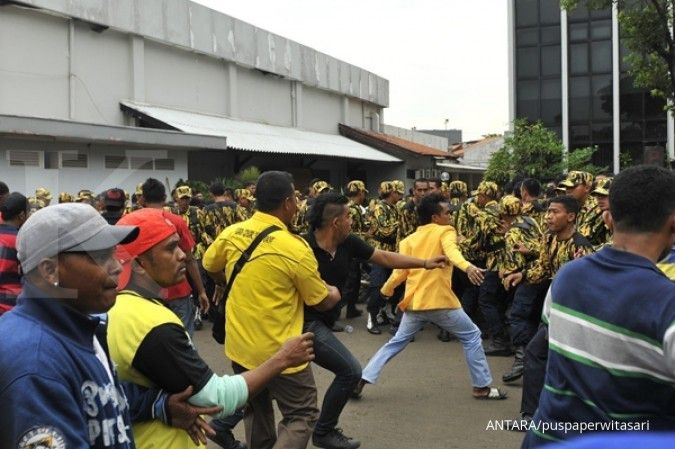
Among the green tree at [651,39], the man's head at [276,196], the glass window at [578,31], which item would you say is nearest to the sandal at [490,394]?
the man's head at [276,196]

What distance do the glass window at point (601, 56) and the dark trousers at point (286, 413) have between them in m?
27.6

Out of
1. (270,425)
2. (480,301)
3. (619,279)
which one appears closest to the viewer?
(619,279)

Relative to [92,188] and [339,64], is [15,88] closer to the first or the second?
[92,188]

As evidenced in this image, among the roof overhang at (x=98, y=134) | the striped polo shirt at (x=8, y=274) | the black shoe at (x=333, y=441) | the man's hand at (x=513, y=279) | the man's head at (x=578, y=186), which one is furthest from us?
the roof overhang at (x=98, y=134)

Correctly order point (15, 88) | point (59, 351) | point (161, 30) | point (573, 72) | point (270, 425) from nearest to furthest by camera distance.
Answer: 1. point (59, 351)
2. point (270, 425)
3. point (15, 88)
4. point (161, 30)
5. point (573, 72)

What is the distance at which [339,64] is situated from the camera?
98.0 feet

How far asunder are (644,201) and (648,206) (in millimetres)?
22

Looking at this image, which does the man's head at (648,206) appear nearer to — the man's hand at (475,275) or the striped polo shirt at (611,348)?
the striped polo shirt at (611,348)

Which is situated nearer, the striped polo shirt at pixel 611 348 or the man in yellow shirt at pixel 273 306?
the striped polo shirt at pixel 611 348

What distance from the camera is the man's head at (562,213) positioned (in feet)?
19.1

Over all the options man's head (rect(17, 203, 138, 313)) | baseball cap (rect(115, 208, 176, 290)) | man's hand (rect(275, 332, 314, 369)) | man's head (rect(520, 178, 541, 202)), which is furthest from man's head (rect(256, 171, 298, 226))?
man's head (rect(520, 178, 541, 202))

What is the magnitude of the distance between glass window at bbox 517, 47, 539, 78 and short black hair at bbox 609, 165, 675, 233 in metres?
28.5

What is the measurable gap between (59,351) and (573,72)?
97.8 feet

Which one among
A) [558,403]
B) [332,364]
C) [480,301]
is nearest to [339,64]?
[480,301]
